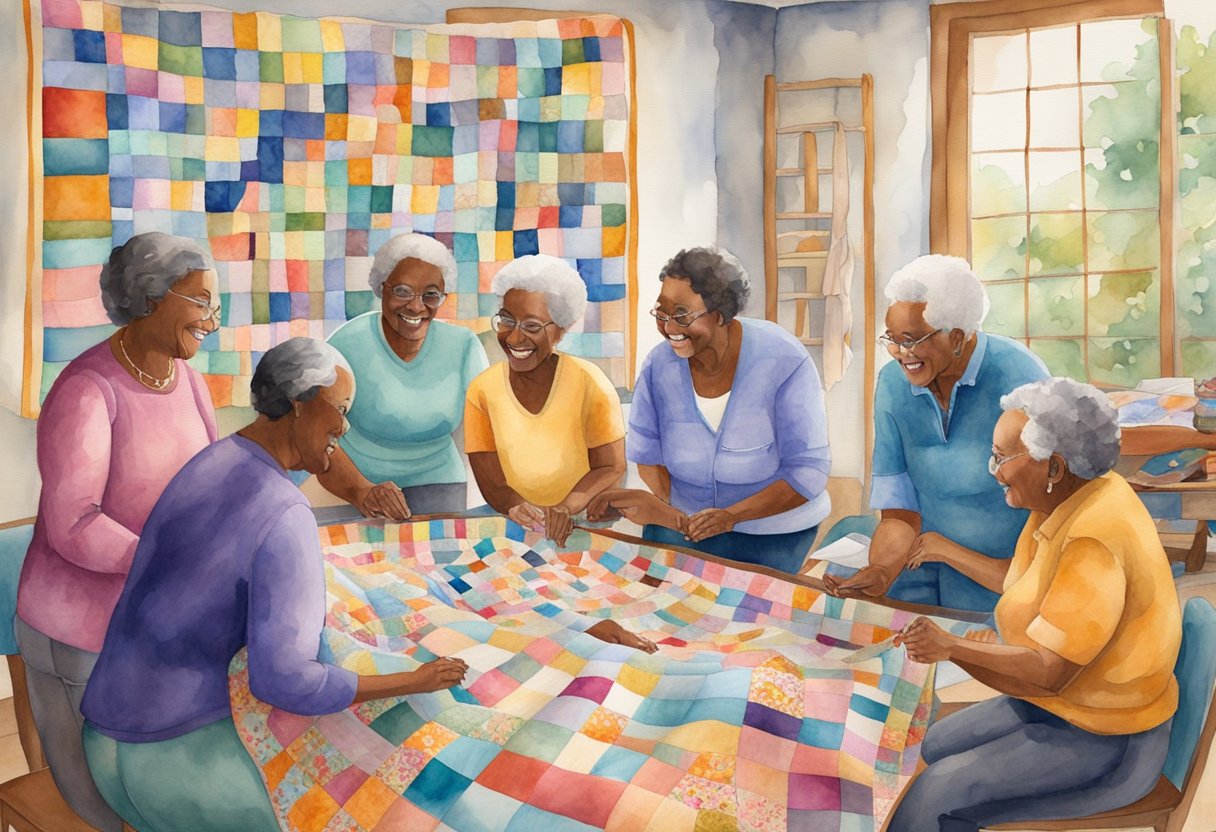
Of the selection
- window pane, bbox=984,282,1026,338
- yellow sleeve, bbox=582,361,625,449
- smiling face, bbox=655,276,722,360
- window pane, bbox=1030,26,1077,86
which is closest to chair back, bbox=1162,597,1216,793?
smiling face, bbox=655,276,722,360

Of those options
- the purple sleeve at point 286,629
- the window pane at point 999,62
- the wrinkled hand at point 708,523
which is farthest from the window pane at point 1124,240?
the purple sleeve at point 286,629

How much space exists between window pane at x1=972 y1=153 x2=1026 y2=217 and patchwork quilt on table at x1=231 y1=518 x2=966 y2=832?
336cm

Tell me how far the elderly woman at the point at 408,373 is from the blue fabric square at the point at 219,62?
3.62 ft

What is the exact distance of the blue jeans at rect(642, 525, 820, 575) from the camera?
305cm

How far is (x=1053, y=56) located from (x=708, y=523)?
10.7ft

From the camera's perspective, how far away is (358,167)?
13.5ft

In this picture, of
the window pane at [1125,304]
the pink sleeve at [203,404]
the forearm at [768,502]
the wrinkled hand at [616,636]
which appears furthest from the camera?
the window pane at [1125,304]

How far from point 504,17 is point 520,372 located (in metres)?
2.01

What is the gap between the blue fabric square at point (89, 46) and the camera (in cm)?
347

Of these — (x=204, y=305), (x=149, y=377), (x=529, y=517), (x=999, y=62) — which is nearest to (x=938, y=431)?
(x=529, y=517)

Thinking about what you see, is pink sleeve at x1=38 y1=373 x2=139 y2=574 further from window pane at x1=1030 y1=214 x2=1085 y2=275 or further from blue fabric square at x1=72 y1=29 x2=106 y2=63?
window pane at x1=1030 y1=214 x2=1085 y2=275

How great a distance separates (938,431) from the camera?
2627 mm

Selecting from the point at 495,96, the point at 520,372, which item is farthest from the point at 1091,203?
the point at 520,372

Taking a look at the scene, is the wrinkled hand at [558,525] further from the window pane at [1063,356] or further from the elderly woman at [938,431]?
the window pane at [1063,356]
